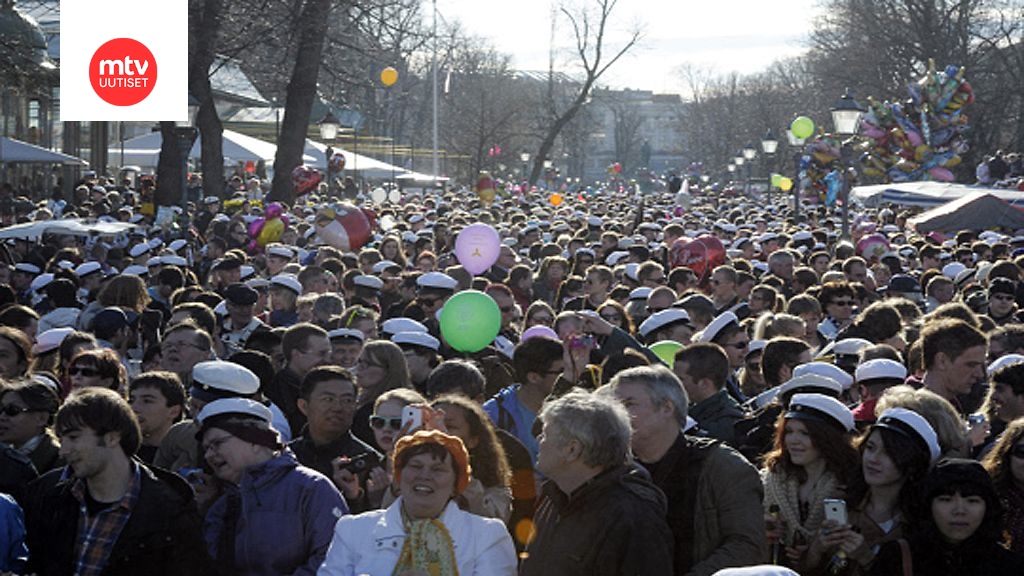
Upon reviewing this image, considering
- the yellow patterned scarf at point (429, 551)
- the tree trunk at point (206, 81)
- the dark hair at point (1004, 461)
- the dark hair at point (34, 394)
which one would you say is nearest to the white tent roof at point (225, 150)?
the tree trunk at point (206, 81)

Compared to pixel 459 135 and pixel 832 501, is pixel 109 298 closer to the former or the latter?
pixel 832 501

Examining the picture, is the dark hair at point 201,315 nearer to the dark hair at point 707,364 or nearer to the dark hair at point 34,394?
the dark hair at point 34,394

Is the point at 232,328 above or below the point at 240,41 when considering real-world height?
below

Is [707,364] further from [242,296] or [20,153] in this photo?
[20,153]

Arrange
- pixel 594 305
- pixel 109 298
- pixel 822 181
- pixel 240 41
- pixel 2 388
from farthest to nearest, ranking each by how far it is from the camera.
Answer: pixel 822 181
pixel 240 41
pixel 594 305
pixel 109 298
pixel 2 388

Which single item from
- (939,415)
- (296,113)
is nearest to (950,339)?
(939,415)

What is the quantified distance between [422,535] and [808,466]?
1.72 m

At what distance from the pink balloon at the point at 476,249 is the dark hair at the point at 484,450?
9.79 meters

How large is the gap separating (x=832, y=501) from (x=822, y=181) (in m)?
42.1

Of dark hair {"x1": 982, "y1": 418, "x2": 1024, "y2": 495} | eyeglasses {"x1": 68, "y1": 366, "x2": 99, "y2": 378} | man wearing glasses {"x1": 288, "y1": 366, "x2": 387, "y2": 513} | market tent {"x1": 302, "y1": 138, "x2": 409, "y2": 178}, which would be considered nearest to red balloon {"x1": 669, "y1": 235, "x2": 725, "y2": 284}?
eyeglasses {"x1": 68, "y1": 366, "x2": 99, "y2": 378}

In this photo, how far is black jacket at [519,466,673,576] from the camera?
532 cm

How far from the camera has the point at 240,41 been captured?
3014 centimetres

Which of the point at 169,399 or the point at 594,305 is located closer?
the point at 169,399

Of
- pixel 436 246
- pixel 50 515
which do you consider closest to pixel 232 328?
pixel 50 515
